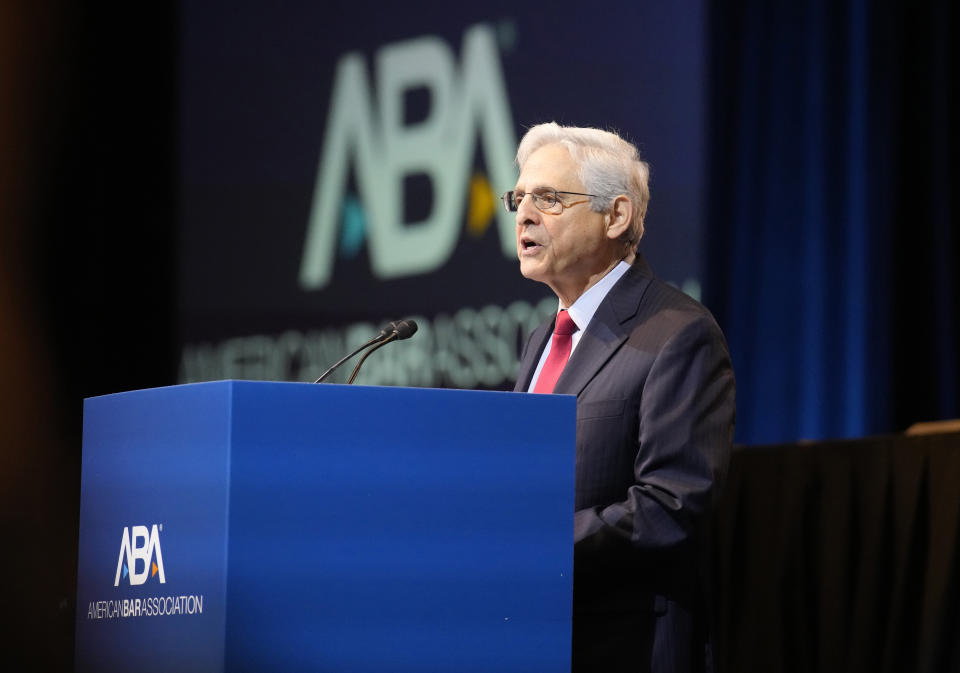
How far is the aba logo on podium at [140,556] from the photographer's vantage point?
1755mm

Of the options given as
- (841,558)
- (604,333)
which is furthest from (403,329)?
(841,558)

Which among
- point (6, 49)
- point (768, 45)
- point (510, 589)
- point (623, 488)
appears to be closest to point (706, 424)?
point (623, 488)

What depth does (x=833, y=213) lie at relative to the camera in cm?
468

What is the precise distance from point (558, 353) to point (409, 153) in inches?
113

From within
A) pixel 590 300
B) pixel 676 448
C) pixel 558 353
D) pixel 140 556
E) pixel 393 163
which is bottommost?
pixel 140 556

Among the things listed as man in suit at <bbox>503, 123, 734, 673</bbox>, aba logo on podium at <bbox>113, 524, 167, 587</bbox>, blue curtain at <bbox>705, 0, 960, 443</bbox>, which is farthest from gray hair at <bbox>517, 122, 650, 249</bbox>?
blue curtain at <bbox>705, 0, 960, 443</bbox>

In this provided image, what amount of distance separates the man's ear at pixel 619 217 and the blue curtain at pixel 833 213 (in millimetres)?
2005

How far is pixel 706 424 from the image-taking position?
A: 88.6 inches

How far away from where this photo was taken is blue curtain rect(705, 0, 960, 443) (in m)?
4.38

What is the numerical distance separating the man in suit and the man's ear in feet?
0.07

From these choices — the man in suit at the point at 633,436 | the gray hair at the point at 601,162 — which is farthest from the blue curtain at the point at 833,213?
the man in suit at the point at 633,436

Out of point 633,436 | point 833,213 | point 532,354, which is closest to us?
point 633,436

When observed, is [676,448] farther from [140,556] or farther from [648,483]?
[140,556]

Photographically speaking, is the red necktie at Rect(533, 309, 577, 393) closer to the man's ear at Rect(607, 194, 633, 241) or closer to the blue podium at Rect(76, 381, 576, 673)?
the man's ear at Rect(607, 194, 633, 241)
